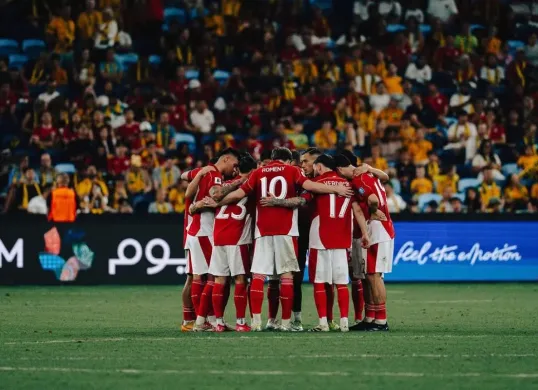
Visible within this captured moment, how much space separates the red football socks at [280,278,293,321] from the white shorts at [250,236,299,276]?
12cm

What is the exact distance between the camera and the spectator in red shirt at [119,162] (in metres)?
26.0

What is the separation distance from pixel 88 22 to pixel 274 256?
16.6m

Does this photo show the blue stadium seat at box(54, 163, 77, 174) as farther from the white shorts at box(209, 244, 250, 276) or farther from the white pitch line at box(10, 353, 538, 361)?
the white pitch line at box(10, 353, 538, 361)

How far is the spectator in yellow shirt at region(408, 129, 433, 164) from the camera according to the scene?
90.8 ft

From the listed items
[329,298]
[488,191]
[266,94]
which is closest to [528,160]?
[488,191]

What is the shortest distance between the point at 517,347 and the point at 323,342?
1.83 metres

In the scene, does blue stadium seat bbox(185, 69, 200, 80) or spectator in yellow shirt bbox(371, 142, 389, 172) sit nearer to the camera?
spectator in yellow shirt bbox(371, 142, 389, 172)

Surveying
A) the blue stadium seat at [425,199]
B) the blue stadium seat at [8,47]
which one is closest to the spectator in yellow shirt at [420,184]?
the blue stadium seat at [425,199]

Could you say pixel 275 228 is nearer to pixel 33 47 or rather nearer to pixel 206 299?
pixel 206 299

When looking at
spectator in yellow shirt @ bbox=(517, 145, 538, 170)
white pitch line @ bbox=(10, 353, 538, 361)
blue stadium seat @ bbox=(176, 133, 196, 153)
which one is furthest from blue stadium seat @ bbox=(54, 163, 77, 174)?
white pitch line @ bbox=(10, 353, 538, 361)

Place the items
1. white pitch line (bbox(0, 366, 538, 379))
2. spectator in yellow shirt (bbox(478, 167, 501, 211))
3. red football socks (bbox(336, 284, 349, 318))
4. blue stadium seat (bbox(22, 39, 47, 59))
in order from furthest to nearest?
1. blue stadium seat (bbox(22, 39, 47, 59))
2. spectator in yellow shirt (bbox(478, 167, 501, 211))
3. red football socks (bbox(336, 284, 349, 318))
4. white pitch line (bbox(0, 366, 538, 379))

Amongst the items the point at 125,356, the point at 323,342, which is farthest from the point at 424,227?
the point at 125,356

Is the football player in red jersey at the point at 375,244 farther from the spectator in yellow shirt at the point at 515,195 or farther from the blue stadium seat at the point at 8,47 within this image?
the blue stadium seat at the point at 8,47

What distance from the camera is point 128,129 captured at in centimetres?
2686
